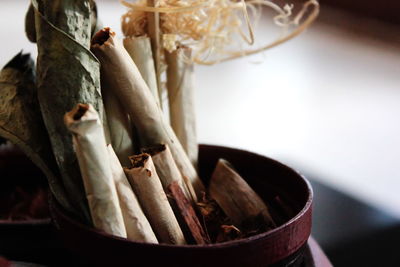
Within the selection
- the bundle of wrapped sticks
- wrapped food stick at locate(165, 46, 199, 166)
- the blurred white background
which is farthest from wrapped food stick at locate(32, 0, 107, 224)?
the blurred white background

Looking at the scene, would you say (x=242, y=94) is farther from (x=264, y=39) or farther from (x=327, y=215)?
(x=327, y=215)

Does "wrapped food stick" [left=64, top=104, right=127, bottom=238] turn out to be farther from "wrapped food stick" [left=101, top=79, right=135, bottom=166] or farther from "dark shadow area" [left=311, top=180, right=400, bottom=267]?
"dark shadow area" [left=311, top=180, right=400, bottom=267]

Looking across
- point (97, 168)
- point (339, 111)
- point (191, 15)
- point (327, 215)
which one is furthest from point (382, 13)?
point (97, 168)

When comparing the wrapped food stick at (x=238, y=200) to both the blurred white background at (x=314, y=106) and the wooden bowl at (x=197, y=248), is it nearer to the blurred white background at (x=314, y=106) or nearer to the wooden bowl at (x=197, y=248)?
the wooden bowl at (x=197, y=248)

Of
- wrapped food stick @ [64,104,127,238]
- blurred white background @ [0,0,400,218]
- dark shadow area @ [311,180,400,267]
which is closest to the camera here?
wrapped food stick @ [64,104,127,238]

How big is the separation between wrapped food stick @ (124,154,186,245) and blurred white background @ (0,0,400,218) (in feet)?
1.46

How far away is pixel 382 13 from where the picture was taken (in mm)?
2605

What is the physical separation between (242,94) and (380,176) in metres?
0.62

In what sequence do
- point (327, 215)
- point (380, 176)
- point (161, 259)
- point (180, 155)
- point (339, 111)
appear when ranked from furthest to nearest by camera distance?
point (339, 111)
point (380, 176)
point (327, 215)
point (180, 155)
point (161, 259)

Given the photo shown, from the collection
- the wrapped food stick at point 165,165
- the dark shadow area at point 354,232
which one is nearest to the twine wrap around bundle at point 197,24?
the wrapped food stick at point 165,165

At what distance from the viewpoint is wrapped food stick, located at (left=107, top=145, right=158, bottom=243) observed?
0.38 m

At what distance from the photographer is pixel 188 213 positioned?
1.40 feet

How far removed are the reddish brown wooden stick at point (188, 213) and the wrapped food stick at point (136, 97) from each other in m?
0.04

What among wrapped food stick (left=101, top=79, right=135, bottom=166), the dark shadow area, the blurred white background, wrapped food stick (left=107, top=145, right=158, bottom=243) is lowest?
the blurred white background
